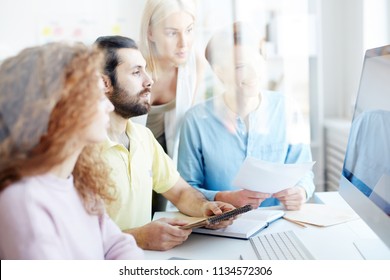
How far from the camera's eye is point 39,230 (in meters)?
0.78

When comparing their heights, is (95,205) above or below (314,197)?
above

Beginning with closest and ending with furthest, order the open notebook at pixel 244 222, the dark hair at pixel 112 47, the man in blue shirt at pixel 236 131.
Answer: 1. the dark hair at pixel 112 47
2. the open notebook at pixel 244 222
3. the man in blue shirt at pixel 236 131

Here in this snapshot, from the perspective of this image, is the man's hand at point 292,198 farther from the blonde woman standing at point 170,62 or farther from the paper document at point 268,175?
the blonde woman standing at point 170,62

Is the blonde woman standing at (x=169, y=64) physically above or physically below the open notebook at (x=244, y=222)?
above

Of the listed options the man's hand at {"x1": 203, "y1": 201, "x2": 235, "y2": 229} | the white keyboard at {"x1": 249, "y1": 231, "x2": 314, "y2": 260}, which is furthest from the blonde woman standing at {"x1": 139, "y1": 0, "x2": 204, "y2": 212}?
the white keyboard at {"x1": 249, "y1": 231, "x2": 314, "y2": 260}

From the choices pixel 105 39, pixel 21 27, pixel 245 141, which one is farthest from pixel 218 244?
pixel 21 27

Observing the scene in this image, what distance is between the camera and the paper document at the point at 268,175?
112 cm

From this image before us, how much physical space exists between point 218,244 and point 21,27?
625mm

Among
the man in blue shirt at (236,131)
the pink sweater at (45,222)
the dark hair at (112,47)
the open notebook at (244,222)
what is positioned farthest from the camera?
the man in blue shirt at (236,131)

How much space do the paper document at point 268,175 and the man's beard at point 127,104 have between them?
28cm

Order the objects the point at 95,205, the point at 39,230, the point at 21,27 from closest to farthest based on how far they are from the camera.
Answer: the point at 39,230 → the point at 95,205 → the point at 21,27

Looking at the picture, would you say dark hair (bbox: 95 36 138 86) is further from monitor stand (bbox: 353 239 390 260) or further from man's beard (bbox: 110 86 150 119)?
monitor stand (bbox: 353 239 390 260)

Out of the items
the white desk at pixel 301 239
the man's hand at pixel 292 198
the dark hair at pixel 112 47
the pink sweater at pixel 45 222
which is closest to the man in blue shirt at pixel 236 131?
the man's hand at pixel 292 198

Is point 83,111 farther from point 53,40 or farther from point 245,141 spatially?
point 245,141
